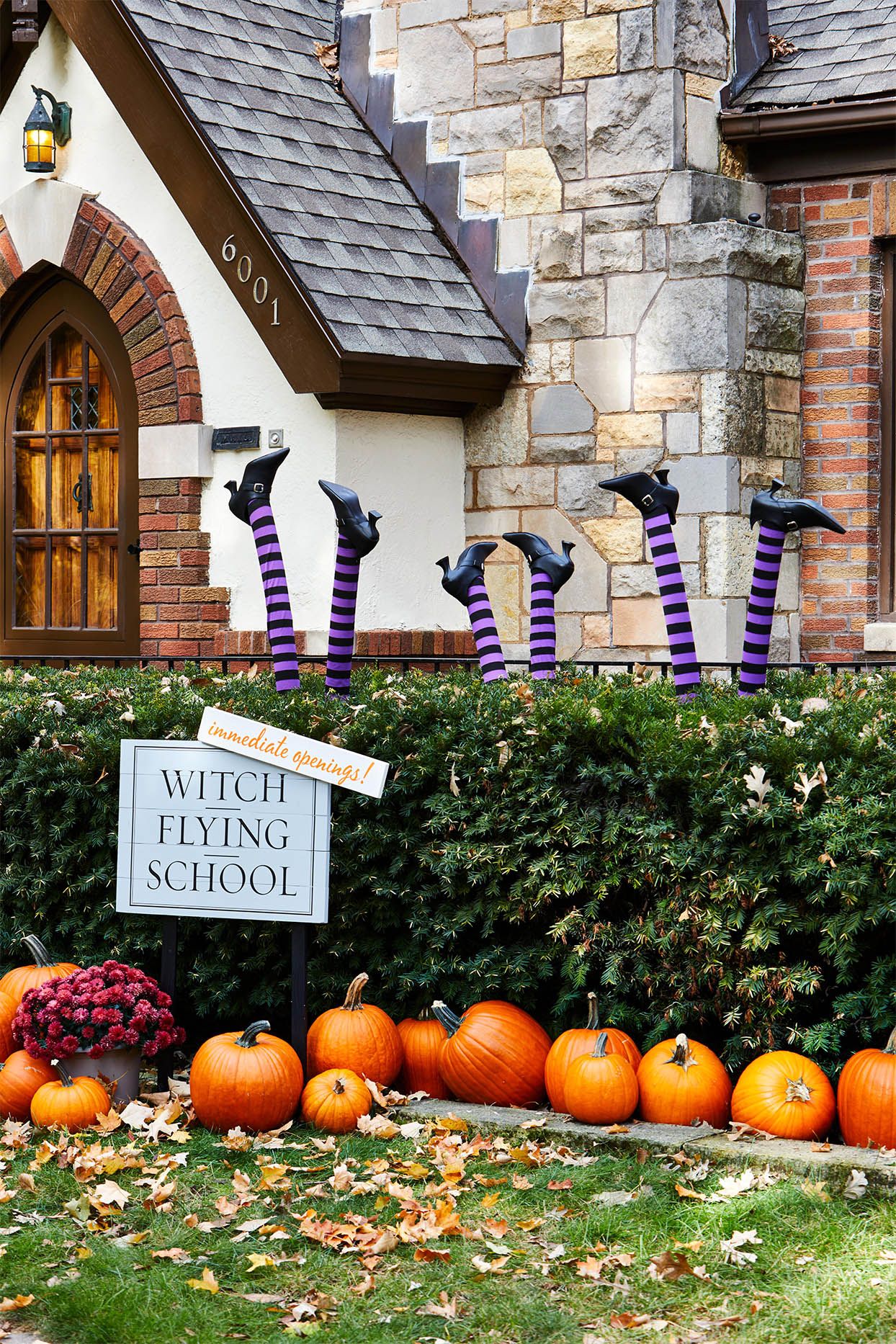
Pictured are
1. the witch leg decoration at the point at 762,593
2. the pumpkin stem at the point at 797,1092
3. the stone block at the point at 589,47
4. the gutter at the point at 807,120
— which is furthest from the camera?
the stone block at the point at 589,47

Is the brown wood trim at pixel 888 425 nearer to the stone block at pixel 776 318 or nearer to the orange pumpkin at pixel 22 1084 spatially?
the stone block at pixel 776 318

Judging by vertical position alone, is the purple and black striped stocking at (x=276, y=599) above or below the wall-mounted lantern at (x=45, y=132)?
below

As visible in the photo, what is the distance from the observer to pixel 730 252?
26.5ft

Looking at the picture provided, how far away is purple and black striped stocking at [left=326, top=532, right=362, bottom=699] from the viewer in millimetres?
5902

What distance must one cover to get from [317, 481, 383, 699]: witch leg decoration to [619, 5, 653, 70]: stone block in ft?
11.8

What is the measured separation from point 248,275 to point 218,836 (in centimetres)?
382

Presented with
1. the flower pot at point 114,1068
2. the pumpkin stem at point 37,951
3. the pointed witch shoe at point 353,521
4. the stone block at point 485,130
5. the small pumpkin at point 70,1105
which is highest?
the stone block at point 485,130

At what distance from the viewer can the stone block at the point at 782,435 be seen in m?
8.33

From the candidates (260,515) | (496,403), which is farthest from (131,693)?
(496,403)

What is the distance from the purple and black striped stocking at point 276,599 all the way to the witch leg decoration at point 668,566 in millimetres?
1188

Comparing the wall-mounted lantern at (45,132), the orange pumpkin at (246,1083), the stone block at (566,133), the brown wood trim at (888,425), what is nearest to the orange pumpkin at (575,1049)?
the orange pumpkin at (246,1083)

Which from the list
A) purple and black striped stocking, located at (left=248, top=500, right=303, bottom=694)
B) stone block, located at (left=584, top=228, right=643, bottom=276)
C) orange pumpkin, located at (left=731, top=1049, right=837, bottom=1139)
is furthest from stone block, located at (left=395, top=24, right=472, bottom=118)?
orange pumpkin, located at (left=731, top=1049, right=837, bottom=1139)

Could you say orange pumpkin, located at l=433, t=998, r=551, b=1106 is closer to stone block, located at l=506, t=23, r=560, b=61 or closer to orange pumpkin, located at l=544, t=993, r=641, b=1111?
orange pumpkin, located at l=544, t=993, r=641, b=1111

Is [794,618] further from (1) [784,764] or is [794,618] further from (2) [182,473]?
(1) [784,764]
